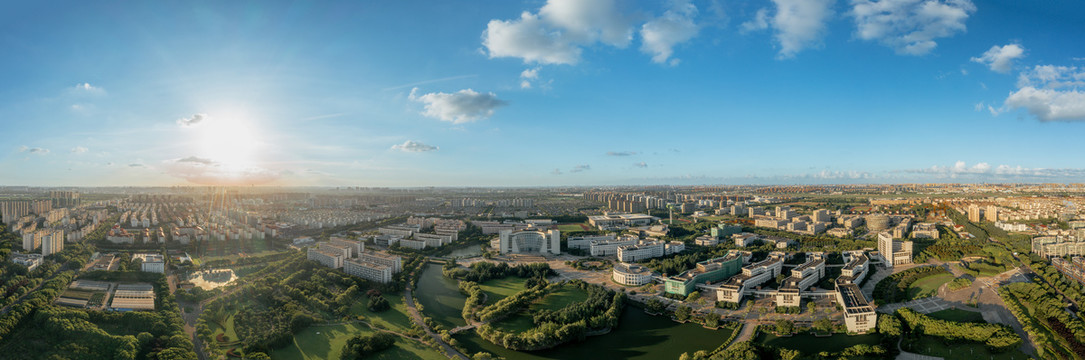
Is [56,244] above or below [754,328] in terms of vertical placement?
above

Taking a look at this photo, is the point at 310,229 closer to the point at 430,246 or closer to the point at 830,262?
the point at 430,246

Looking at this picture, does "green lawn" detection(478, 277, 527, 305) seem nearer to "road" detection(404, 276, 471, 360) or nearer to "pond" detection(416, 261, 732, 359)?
"pond" detection(416, 261, 732, 359)

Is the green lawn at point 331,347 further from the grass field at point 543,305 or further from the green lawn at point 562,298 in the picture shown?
the green lawn at point 562,298

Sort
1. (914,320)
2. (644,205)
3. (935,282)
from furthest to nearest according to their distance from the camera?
(644,205)
(935,282)
(914,320)

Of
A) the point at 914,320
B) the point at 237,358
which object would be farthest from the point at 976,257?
the point at 237,358

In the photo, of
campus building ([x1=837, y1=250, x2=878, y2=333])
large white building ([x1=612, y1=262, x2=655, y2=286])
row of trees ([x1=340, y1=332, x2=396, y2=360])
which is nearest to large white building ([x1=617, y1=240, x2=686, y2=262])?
large white building ([x1=612, y1=262, x2=655, y2=286])

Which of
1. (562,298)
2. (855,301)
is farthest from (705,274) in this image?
(562,298)
